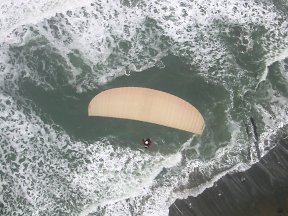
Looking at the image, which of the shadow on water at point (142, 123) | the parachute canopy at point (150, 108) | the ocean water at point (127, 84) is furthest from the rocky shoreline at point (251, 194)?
the parachute canopy at point (150, 108)

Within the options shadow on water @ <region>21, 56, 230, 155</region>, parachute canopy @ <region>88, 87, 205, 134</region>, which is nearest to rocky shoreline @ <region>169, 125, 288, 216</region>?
shadow on water @ <region>21, 56, 230, 155</region>

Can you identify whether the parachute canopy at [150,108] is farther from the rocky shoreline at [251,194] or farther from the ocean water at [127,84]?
the rocky shoreline at [251,194]

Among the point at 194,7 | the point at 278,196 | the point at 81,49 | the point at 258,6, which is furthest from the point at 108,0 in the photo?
the point at 278,196

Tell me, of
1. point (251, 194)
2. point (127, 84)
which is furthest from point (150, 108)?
point (251, 194)

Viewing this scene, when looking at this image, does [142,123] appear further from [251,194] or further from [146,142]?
[251,194]

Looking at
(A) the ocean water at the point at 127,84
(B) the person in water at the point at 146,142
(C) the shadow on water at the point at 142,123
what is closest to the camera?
(B) the person in water at the point at 146,142

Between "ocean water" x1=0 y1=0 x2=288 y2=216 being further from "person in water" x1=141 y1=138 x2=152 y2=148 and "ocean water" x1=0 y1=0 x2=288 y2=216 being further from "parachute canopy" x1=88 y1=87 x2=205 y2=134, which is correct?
"parachute canopy" x1=88 y1=87 x2=205 y2=134

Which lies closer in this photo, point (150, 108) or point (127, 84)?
point (150, 108)
